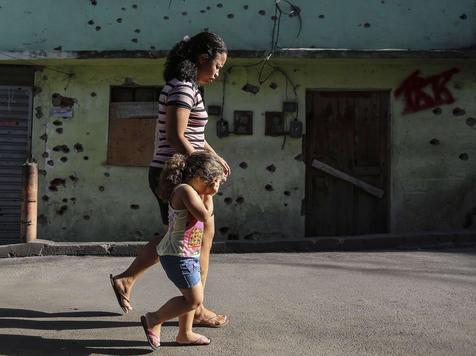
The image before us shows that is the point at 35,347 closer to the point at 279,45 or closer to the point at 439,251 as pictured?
the point at 439,251

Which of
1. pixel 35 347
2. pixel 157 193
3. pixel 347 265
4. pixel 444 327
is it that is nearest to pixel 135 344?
pixel 35 347

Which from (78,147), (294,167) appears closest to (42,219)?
(78,147)

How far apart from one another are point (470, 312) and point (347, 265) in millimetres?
2167

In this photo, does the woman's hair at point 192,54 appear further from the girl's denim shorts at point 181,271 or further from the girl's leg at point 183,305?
the girl's leg at point 183,305

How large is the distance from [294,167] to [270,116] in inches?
33.3

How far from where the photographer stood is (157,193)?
3.28 metres

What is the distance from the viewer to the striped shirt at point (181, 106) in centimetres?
345

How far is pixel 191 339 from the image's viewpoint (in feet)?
10.6

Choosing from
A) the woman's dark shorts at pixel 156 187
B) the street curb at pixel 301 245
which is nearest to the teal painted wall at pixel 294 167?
the street curb at pixel 301 245

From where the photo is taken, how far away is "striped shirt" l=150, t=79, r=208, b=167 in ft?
11.3

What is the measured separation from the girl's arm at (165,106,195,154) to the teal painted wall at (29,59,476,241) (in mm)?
5553

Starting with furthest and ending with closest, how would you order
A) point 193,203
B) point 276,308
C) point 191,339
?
1. point 276,308
2. point 191,339
3. point 193,203

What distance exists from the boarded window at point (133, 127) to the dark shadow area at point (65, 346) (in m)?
5.74

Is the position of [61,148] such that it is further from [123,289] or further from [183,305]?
[183,305]
